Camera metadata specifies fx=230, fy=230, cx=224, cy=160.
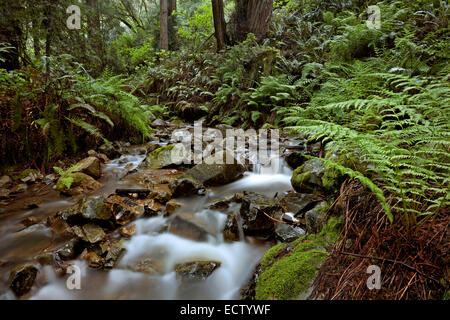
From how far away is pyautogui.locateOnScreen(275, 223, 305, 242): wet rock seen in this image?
2510 mm

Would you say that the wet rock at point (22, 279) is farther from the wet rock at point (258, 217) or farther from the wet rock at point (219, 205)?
the wet rock at point (258, 217)

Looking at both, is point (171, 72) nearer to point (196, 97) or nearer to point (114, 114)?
point (196, 97)

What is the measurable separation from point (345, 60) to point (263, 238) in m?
5.45

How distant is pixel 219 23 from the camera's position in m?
9.97

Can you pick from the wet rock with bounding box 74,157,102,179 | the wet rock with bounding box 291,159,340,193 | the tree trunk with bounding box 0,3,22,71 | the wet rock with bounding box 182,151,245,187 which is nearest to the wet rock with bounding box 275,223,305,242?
the wet rock with bounding box 291,159,340,193

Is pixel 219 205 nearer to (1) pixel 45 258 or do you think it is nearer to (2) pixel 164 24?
(1) pixel 45 258

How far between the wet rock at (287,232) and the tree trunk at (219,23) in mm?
9576

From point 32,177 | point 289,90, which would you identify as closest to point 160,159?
point 32,177

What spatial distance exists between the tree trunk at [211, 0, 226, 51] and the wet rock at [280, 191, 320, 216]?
352 inches

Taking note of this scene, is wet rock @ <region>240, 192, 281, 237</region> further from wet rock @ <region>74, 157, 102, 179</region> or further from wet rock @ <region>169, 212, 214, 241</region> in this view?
wet rock @ <region>74, 157, 102, 179</region>

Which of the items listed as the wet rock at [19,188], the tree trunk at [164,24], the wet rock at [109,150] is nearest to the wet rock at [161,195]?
the wet rock at [19,188]

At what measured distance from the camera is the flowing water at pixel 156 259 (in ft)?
6.98

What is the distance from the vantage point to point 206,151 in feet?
17.6
